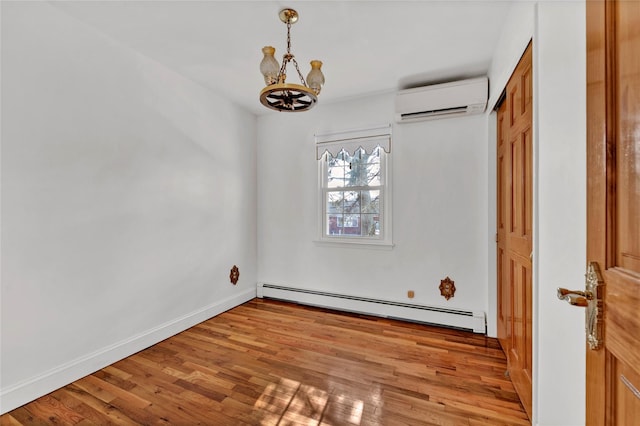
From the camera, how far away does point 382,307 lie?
3227 mm

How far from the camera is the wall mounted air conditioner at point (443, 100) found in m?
2.66

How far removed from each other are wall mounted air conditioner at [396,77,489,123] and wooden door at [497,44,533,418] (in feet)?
1.45

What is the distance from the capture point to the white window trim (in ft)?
10.6

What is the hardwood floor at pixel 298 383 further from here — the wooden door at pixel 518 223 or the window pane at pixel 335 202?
the window pane at pixel 335 202

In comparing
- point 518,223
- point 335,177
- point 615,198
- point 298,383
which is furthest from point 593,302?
point 335,177

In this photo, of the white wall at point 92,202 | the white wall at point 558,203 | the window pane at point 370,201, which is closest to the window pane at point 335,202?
the window pane at point 370,201

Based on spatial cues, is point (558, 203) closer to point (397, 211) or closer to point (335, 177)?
point (397, 211)

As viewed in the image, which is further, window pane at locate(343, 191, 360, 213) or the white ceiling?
window pane at locate(343, 191, 360, 213)

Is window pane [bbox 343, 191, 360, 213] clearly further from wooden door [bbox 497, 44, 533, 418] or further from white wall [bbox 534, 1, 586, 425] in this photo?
white wall [bbox 534, 1, 586, 425]

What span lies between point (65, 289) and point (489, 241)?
11.4ft

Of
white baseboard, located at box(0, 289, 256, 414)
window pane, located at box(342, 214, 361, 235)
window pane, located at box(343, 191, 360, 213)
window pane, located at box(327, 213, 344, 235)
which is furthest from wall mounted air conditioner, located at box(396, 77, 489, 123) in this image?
white baseboard, located at box(0, 289, 256, 414)

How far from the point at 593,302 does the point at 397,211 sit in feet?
8.37

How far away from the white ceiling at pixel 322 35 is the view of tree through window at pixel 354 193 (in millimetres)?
908

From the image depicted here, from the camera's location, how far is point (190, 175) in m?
3.00
